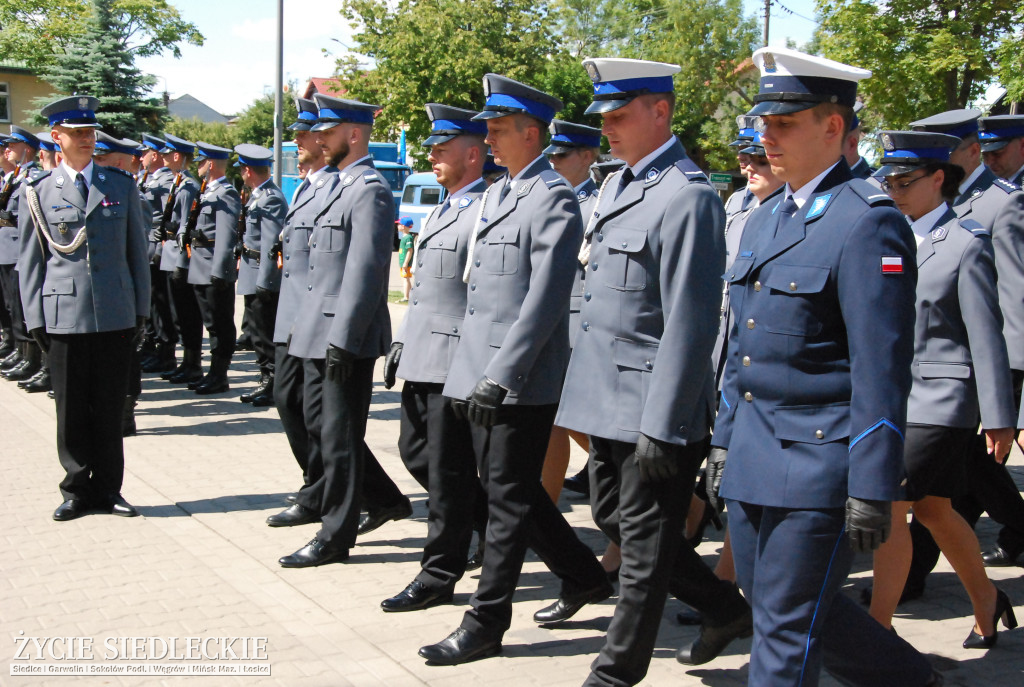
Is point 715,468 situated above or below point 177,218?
below

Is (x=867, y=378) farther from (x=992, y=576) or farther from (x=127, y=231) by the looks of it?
(x=127, y=231)

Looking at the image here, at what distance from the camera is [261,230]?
941cm

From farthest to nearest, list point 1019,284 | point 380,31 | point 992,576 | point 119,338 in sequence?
1. point 380,31
2. point 119,338
3. point 992,576
4. point 1019,284

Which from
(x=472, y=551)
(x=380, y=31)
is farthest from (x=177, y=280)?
(x=380, y=31)

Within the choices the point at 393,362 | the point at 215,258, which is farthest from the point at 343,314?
the point at 215,258

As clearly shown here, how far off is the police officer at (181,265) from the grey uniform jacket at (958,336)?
27.1 feet

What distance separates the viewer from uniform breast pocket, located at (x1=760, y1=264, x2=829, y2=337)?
2.99 m

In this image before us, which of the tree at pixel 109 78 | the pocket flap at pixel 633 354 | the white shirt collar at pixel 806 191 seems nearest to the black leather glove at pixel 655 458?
the pocket flap at pixel 633 354

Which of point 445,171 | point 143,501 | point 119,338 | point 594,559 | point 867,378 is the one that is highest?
point 445,171

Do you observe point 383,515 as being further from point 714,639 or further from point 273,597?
point 714,639

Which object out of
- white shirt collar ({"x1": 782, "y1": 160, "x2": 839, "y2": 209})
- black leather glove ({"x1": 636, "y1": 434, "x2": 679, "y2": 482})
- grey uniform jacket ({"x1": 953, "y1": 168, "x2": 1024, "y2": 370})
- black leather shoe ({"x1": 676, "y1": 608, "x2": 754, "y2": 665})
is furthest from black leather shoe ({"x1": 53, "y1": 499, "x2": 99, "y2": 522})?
grey uniform jacket ({"x1": 953, "y1": 168, "x2": 1024, "y2": 370})

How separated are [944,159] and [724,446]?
1.80 m

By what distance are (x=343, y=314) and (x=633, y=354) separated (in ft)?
6.48

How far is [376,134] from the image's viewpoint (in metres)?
43.4
